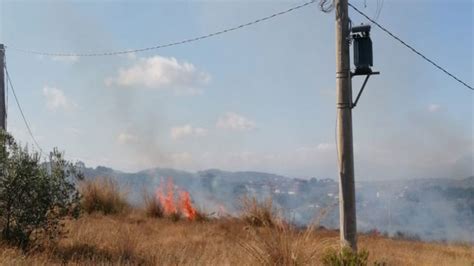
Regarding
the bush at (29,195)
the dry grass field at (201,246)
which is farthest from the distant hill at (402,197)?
the bush at (29,195)

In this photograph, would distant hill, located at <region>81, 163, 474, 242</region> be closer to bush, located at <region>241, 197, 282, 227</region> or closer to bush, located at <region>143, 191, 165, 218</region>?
bush, located at <region>143, 191, 165, 218</region>

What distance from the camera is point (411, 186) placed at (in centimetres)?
4131

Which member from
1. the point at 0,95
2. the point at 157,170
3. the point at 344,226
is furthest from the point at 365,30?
the point at 157,170

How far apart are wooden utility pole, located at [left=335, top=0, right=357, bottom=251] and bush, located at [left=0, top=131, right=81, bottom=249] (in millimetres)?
4231

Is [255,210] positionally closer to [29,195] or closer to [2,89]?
[29,195]

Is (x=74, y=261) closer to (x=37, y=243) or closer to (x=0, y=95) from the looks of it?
(x=37, y=243)

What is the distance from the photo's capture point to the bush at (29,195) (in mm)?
8109

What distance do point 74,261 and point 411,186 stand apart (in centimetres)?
3721

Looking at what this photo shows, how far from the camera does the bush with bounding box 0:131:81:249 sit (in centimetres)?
811

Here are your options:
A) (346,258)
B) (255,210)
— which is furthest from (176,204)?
(346,258)

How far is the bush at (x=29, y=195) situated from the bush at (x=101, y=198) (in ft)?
20.6

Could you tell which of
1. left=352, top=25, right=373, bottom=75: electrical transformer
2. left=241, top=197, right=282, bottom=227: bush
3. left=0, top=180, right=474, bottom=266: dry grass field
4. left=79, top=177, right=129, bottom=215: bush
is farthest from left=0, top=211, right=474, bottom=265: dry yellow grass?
left=79, top=177, right=129, bottom=215: bush

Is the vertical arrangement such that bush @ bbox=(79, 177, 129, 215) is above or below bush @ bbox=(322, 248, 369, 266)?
above

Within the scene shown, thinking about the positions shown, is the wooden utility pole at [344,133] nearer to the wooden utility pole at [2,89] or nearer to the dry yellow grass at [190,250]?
the dry yellow grass at [190,250]
